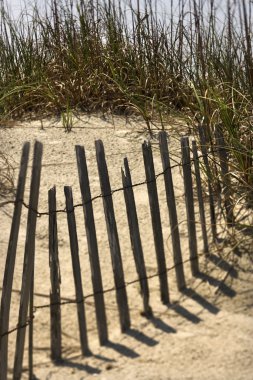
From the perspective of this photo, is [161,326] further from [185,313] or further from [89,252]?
[89,252]

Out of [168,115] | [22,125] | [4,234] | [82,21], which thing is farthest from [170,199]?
[82,21]

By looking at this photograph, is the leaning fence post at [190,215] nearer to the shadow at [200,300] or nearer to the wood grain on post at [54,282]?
the shadow at [200,300]

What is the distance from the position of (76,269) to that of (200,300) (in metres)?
0.50

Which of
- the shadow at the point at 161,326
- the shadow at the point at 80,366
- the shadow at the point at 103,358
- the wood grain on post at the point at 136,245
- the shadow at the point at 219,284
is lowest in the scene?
the shadow at the point at 80,366

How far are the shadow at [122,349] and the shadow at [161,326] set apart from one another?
5.7 inches

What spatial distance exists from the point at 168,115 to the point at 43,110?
88cm

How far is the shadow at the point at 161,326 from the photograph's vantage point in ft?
7.80

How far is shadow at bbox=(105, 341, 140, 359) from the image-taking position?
228cm

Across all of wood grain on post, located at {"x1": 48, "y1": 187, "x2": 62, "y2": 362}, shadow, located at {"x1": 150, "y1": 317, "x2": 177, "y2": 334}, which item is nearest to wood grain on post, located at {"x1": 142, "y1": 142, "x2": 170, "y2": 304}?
shadow, located at {"x1": 150, "y1": 317, "x2": 177, "y2": 334}

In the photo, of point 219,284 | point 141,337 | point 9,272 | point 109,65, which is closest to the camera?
point 9,272

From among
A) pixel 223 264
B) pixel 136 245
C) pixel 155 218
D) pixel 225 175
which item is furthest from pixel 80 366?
pixel 225 175

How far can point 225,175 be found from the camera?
296 centimetres

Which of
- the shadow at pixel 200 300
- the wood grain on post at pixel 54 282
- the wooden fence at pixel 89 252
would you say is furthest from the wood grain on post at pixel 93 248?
the shadow at pixel 200 300

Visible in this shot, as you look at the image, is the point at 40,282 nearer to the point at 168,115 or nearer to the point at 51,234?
the point at 51,234
